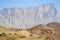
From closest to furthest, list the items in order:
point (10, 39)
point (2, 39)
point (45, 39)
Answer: point (10, 39)
point (2, 39)
point (45, 39)

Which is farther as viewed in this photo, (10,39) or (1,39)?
(1,39)

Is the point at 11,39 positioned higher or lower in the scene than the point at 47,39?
higher

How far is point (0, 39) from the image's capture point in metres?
15.0

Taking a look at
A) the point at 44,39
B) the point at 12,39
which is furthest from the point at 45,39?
the point at 12,39

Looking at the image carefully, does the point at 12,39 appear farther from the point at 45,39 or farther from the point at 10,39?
the point at 45,39

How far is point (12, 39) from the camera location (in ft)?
45.2

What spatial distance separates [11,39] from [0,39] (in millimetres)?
1808

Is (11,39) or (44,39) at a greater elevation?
(11,39)

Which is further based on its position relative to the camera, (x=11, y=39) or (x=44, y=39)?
(x=44, y=39)

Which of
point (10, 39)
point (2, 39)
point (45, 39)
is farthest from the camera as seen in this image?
point (45, 39)

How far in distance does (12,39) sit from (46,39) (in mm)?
4647

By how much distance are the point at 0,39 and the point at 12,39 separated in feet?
5.57

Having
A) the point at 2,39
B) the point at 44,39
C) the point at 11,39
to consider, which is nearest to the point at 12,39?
the point at 11,39

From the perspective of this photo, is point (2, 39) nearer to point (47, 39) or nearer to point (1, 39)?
point (1, 39)
